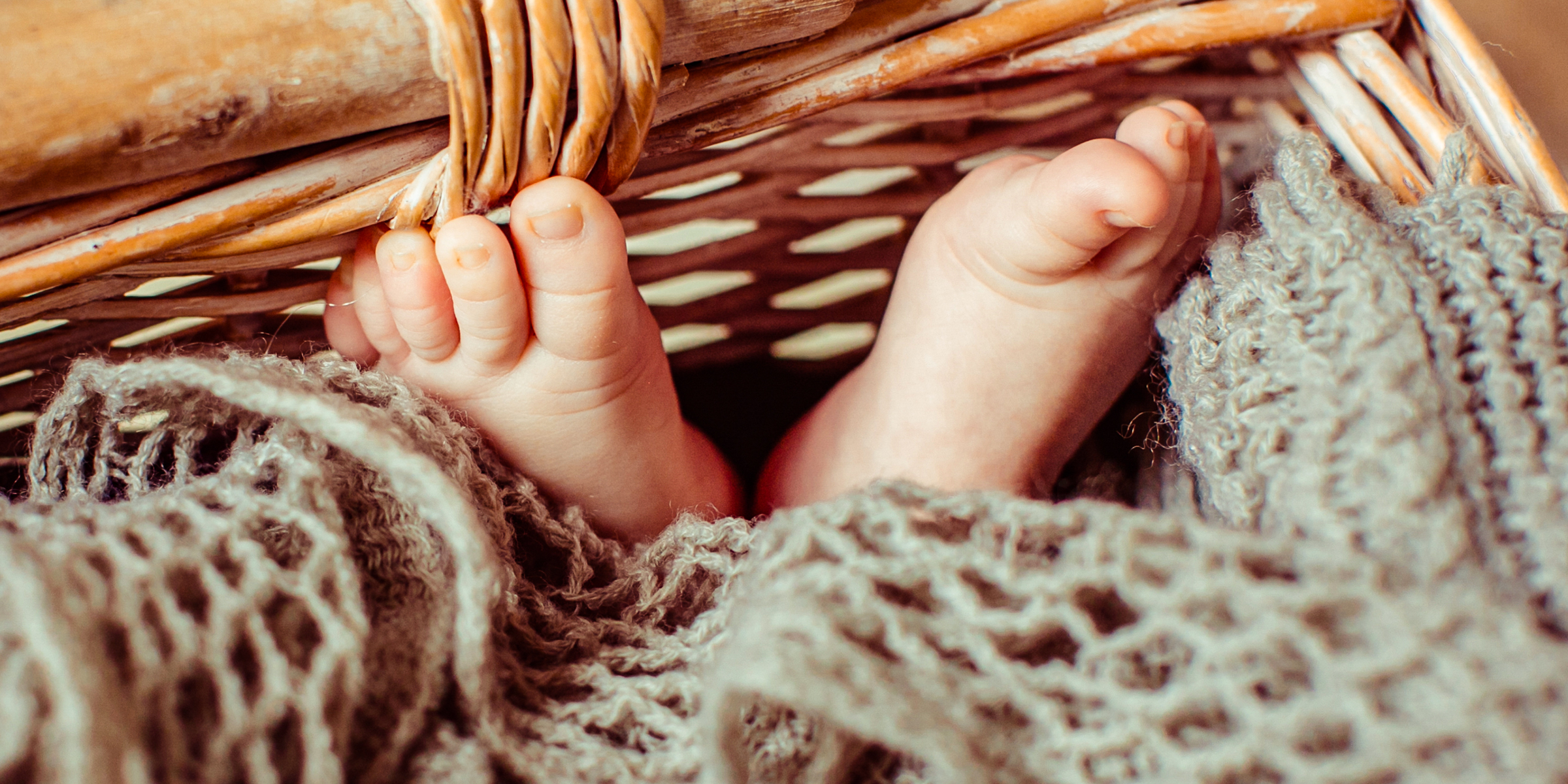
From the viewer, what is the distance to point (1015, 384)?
57cm

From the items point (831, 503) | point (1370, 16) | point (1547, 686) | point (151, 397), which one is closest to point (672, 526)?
point (831, 503)

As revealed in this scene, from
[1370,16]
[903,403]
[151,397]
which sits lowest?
[903,403]

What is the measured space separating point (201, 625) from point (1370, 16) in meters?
0.64

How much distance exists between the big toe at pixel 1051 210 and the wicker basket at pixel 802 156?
0.21ft

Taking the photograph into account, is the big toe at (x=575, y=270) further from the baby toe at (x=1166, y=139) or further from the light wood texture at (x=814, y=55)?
the baby toe at (x=1166, y=139)

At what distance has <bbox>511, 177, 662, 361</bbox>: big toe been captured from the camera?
428 mm

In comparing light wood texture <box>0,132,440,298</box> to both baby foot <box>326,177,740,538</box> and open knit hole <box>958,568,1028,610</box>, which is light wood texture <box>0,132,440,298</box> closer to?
baby foot <box>326,177,740,538</box>

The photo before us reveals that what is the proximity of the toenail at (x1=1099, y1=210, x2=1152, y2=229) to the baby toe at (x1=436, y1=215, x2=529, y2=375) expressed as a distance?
0.96 ft

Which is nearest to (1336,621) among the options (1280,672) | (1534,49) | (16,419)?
(1280,672)

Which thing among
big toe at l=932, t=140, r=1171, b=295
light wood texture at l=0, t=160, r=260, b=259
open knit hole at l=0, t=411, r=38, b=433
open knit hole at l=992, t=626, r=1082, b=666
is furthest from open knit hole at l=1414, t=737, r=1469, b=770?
open knit hole at l=0, t=411, r=38, b=433

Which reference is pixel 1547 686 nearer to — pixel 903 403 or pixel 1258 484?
pixel 1258 484

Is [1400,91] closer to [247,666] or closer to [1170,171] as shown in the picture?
[1170,171]

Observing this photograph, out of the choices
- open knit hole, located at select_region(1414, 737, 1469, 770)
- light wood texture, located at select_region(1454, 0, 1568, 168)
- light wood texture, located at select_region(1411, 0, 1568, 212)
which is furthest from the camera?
light wood texture, located at select_region(1454, 0, 1568, 168)

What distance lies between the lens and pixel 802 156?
0.61 metres
